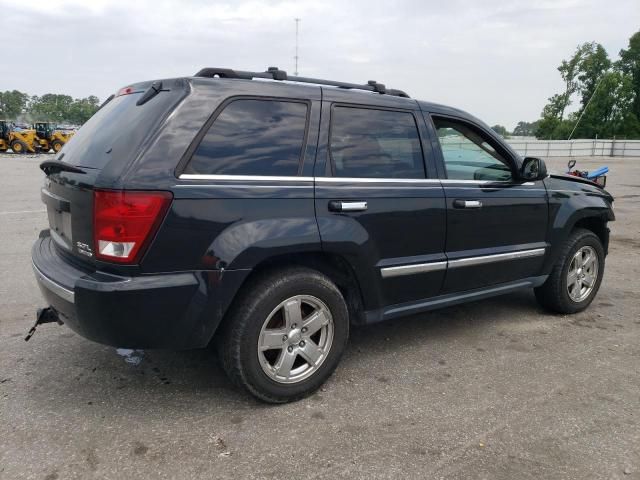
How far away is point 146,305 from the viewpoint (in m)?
2.63

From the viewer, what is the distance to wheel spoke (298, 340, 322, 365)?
123 inches

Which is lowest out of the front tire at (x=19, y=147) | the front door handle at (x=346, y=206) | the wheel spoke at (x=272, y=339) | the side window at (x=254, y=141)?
the wheel spoke at (x=272, y=339)

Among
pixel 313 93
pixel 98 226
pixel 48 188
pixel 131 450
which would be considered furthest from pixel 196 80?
pixel 131 450

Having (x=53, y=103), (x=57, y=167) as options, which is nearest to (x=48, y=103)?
(x=53, y=103)

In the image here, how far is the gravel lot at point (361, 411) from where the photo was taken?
100 inches

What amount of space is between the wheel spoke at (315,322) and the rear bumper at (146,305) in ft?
1.74

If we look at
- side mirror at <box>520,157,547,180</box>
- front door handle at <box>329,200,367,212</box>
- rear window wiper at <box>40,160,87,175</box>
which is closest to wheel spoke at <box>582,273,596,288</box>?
side mirror at <box>520,157,547,180</box>

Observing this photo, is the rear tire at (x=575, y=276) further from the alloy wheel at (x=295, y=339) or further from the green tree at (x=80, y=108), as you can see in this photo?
the green tree at (x=80, y=108)

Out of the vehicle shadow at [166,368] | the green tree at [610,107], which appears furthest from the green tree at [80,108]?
the vehicle shadow at [166,368]

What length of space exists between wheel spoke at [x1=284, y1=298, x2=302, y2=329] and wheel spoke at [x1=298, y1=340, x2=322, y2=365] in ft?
0.55

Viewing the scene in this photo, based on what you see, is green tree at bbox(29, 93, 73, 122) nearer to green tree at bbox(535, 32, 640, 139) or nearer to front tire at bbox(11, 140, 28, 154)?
front tire at bbox(11, 140, 28, 154)

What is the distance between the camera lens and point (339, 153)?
325 centimetres

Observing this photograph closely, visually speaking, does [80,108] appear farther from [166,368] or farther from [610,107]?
[166,368]

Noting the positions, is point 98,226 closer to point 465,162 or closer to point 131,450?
point 131,450
